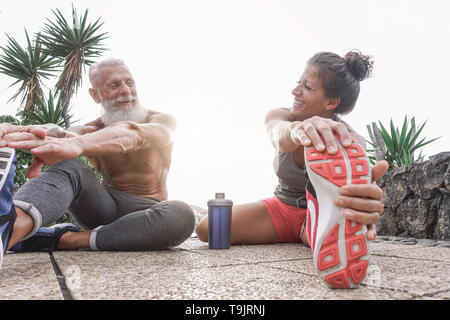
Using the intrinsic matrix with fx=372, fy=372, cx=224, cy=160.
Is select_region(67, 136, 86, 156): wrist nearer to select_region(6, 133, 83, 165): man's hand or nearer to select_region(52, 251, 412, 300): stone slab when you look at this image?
select_region(6, 133, 83, 165): man's hand

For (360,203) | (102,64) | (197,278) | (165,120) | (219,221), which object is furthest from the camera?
(102,64)

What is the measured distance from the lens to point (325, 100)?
7.47 ft

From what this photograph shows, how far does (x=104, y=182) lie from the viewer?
7.46ft

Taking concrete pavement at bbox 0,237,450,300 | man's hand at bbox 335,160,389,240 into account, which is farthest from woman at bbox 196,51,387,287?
man's hand at bbox 335,160,389,240

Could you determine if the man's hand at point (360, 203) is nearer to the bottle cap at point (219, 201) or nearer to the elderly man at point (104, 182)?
the elderly man at point (104, 182)

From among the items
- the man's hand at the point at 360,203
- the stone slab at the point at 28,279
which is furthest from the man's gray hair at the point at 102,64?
the man's hand at the point at 360,203

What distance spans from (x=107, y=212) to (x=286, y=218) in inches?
43.9

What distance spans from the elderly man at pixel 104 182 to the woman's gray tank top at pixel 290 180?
0.68m

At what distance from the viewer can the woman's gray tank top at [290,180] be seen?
228 centimetres

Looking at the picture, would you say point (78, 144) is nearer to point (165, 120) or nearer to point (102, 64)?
point (165, 120)

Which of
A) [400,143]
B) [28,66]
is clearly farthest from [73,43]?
[400,143]

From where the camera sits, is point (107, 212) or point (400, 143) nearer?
point (107, 212)
